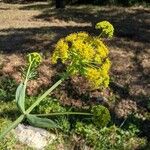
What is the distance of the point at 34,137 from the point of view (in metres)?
6.96

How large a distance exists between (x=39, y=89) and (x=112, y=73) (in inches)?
59.5

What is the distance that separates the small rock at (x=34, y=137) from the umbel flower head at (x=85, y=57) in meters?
4.82

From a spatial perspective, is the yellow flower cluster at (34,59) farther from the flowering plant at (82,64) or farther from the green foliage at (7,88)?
the green foliage at (7,88)

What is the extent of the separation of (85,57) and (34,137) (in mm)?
5075

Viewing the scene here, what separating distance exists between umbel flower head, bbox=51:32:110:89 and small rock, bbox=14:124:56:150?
4821mm

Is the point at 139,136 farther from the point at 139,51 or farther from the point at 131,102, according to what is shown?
the point at 139,51

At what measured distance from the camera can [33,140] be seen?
691 cm

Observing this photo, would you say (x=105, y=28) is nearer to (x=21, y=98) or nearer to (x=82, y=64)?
(x=82, y=64)

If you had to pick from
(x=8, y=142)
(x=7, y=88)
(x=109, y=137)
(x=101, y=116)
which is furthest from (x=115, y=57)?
(x=101, y=116)

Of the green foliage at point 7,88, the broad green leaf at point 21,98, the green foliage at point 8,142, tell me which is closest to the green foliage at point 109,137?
the green foliage at point 8,142

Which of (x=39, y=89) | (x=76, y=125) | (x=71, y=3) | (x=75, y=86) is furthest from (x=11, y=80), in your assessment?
(x=71, y=3)

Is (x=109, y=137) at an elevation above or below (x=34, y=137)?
below

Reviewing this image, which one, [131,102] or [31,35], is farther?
[31,35]

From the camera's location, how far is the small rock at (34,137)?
6.88m
